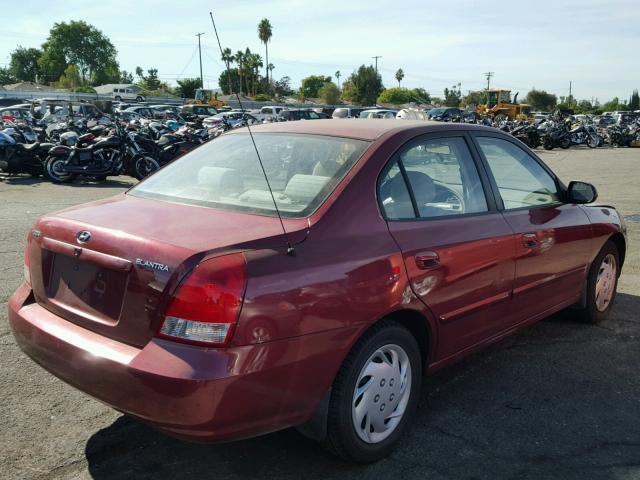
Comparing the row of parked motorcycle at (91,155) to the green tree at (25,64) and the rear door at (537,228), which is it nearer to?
the rear door at (537,228)

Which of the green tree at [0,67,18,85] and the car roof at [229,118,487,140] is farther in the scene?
the green tree at [0,67,18,85]

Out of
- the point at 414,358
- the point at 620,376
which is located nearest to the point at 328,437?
the point at 414,358

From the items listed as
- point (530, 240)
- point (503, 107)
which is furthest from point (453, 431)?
point (503, 107)

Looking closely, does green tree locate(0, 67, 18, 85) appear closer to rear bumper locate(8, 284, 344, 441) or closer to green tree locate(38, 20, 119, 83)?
green tree locate(38, 20, 119, 83)

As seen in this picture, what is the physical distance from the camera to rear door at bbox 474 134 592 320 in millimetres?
3729

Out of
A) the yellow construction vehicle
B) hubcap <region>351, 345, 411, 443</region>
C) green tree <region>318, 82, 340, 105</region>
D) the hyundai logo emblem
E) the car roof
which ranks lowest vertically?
hubcap <region>351, 345, 411, 443</region>

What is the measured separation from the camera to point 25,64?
11631 centimetres

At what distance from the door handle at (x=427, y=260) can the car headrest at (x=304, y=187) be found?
1.94 feet

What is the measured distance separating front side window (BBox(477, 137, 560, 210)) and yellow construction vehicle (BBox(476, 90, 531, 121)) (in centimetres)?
4127

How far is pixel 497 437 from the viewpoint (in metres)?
3.16

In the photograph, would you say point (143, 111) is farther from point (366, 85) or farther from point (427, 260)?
point (366, 85)

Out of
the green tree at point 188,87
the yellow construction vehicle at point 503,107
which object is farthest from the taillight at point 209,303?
the green tree at point 188,87

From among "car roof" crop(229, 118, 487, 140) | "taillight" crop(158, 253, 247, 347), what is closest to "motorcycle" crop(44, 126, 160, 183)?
"car roof" crop(229, 118, 487, 140)

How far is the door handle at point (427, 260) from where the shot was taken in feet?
9.71
